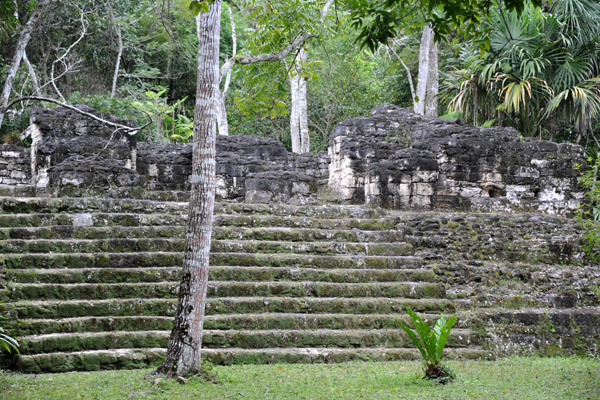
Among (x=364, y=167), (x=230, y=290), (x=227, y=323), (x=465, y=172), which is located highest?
(x=364, y=167)

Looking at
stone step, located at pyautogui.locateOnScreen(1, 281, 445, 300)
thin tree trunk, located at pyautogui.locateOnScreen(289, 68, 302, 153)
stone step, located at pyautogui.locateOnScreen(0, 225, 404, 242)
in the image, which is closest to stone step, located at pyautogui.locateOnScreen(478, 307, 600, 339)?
stone step, located at pyautogui.locateOnScreen(1, 281, 445, 300)

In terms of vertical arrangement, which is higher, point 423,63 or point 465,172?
point 423,63

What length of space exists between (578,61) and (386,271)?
34.6 ft

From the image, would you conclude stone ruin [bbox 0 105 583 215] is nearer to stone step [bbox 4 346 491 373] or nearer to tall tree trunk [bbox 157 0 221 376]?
stone step [bbox 4 346 491 373]

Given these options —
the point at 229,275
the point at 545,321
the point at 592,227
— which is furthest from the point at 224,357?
the point at 592,227

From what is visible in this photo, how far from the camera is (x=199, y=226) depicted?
5387mm

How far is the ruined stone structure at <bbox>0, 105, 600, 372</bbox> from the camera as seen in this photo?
6.45 m

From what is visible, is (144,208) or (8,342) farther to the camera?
(144,208)

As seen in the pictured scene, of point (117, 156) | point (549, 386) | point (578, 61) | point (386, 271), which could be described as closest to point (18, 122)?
point (117, 156)

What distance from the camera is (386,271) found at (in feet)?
26.2

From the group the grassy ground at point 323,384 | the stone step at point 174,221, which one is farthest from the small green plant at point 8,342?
the stone step at point 174,221

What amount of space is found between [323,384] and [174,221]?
393 cm

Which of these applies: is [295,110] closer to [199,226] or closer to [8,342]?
[199,226]

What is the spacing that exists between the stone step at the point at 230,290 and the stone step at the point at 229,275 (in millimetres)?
141
